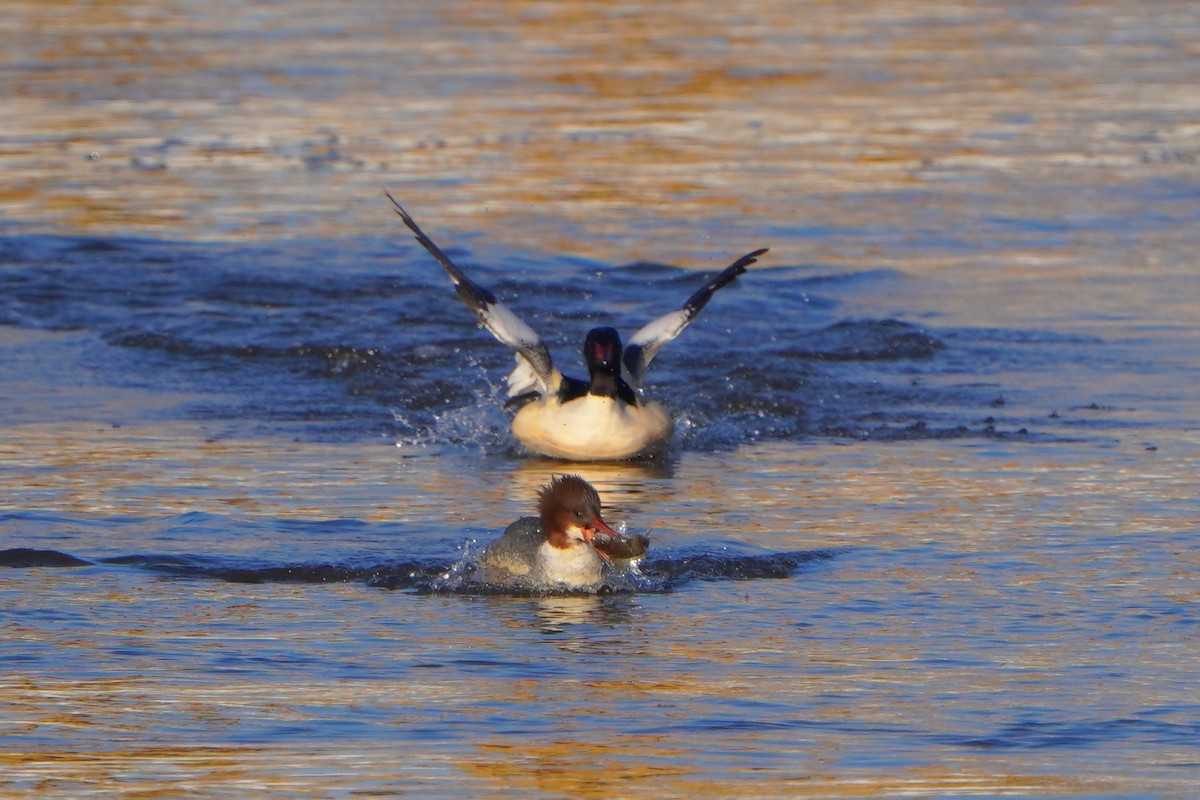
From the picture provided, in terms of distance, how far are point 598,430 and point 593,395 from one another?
18 centimetres

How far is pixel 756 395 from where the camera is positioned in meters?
12.7

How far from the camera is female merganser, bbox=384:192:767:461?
11.5m

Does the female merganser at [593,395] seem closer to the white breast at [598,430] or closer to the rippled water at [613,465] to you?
the white breast at [598,430]

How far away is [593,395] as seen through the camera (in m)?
11.5

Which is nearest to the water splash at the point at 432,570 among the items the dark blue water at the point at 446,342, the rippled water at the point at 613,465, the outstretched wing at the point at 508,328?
the rippled water at the point at 613,465

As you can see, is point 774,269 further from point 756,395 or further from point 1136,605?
point 1136,605

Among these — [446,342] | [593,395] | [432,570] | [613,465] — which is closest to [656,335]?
[593,395]

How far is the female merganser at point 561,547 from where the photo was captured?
841cm

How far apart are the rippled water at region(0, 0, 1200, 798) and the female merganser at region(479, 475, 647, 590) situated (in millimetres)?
111

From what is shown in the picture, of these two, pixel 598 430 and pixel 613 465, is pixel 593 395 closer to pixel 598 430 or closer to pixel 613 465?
pixel 598 430

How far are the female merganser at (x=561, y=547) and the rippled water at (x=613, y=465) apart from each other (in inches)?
4.4

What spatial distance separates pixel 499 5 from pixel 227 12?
4.16 metres

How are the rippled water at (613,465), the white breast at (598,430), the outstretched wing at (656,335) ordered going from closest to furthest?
the rippled water at (613,465) < the white breast at (598,430) < the outstretched wing at (656,335)

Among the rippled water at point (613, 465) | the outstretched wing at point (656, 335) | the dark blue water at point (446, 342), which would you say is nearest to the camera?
the rippled water at point (613, 465)
